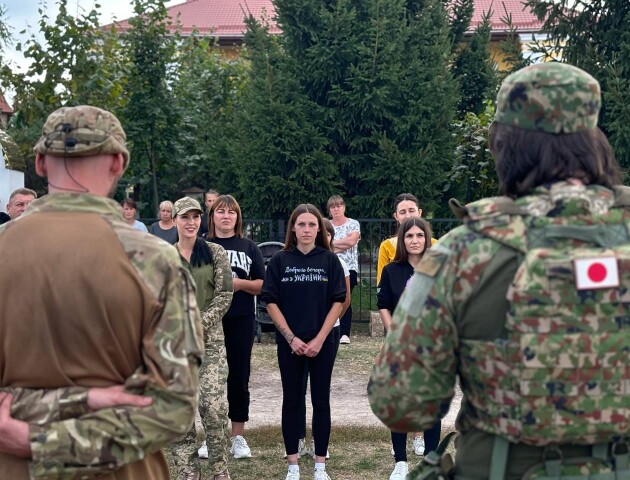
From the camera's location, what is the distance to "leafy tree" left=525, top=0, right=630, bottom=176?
14867 mm

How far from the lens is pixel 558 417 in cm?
253

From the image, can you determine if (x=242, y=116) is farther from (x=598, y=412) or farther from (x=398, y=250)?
(x=598, y=412)

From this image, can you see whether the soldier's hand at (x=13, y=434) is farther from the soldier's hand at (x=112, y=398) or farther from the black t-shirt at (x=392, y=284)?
the black t-shirt at (x=392, y=284)

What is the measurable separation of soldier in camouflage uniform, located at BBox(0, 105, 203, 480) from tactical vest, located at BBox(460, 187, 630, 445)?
95 cm

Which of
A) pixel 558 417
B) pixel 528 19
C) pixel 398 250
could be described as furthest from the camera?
pixel 528 19

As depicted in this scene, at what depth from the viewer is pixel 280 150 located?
16031mm

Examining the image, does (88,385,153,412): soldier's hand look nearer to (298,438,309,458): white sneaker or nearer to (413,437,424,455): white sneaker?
(298,438,309,458): white sneaker

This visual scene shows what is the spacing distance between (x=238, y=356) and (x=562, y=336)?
522cm

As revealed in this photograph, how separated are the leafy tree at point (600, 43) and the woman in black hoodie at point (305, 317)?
9056 mm

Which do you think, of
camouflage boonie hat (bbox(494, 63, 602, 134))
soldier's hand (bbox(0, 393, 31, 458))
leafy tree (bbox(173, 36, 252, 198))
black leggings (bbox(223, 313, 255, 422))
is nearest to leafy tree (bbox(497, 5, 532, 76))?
leafy tree (bbox(173, 36, 252, 198))

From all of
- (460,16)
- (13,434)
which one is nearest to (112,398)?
(13,434)

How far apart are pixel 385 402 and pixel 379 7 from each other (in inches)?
563

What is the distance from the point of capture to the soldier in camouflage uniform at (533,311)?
2.53 m

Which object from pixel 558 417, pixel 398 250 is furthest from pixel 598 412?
pixel 398 250
